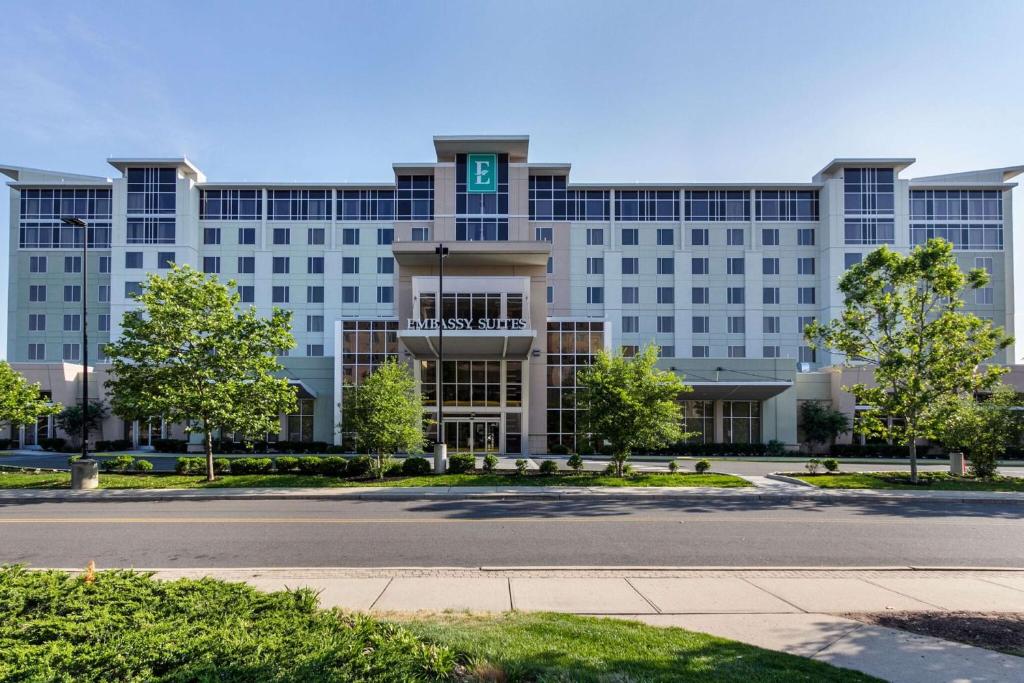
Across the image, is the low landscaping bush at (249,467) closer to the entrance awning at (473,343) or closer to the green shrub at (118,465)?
the green shrub at (118,465)

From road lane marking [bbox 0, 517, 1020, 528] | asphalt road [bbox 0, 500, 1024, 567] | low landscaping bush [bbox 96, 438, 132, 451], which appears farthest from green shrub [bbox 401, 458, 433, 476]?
low landscaping bush [bbox 96, 438, 132, 451]

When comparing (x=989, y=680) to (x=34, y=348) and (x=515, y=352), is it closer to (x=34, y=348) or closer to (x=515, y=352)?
(x=515, y=352)

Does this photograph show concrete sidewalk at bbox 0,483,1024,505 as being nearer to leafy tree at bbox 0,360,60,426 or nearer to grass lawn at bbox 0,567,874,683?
leafy tree at bbox 0,360,60,426

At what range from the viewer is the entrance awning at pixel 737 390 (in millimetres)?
39094

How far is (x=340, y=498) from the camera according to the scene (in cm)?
1839

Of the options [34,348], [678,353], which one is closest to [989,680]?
[678,353]

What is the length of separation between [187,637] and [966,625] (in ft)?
26.8

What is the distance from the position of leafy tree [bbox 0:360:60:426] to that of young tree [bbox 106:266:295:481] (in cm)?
515

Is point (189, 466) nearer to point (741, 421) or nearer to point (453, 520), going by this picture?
point (453, 520)

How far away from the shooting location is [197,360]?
2153 cm

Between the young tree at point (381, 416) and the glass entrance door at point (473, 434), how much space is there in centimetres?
1189

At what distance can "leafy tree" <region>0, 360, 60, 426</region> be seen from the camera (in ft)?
77.4

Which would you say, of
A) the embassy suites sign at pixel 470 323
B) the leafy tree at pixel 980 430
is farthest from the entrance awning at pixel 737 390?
the leafy tree at pixel 980 430

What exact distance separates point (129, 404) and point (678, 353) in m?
46.1
